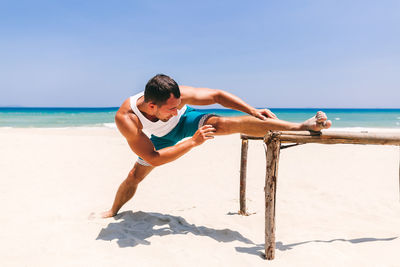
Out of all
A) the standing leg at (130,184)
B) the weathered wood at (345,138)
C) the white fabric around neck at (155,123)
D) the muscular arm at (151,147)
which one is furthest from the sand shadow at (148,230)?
the weathered wood at (345,138)

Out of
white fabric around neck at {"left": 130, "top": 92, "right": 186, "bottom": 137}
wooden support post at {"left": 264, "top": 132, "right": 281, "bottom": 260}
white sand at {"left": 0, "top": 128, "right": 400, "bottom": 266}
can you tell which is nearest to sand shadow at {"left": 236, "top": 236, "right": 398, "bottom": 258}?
white sand at {"left": 0, "top": 128, "right": 400, "bottom": 266}

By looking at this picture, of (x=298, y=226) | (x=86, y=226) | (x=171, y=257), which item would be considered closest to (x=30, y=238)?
(x=86, y=226)

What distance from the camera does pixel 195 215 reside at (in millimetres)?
3861

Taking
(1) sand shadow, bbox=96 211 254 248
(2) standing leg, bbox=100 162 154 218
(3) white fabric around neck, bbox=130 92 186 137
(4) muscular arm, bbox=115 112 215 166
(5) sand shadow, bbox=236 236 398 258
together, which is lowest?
(1) sand shadow, bbox=96 211 254 248

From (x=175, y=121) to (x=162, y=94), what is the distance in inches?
25.1

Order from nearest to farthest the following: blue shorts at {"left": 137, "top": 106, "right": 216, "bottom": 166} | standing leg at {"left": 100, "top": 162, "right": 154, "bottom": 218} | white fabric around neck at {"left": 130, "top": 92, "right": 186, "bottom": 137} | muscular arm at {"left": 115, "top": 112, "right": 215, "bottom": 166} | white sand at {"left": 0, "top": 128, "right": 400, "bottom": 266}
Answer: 1. white sand at {"left": 0, "top": 128, "right": 400, "bottom": 266}
2. muscular arm at {"left": 115, "top": 112, "right": 215, "bottom": 166}
3. white fabric around neck at {"left": 130, "top": 92, "right": 186, "bottom": 137}
4. blue shorts at {"left": 137, "top": 106, "right": 216, "bottom": 166}
5. standing leg at {"left": 100, "top": 162, "right": 154, "bottom": 218}

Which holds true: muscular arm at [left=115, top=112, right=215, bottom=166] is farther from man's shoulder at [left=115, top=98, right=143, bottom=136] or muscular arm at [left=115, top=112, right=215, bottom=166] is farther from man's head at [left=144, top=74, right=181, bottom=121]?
man's head at [left=144, top=74, right=181, bottom=121]

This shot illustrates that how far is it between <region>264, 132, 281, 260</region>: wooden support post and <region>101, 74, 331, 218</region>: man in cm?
38

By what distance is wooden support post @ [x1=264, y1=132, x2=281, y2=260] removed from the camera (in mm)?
2480

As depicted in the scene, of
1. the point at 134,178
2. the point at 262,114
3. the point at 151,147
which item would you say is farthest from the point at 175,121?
the point at 262,114

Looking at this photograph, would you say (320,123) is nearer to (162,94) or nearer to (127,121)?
(162,94)

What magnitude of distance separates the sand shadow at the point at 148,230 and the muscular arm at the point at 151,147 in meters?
0.85

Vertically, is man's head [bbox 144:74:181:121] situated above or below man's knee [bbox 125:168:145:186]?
above

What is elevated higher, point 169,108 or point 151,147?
point 169,108
